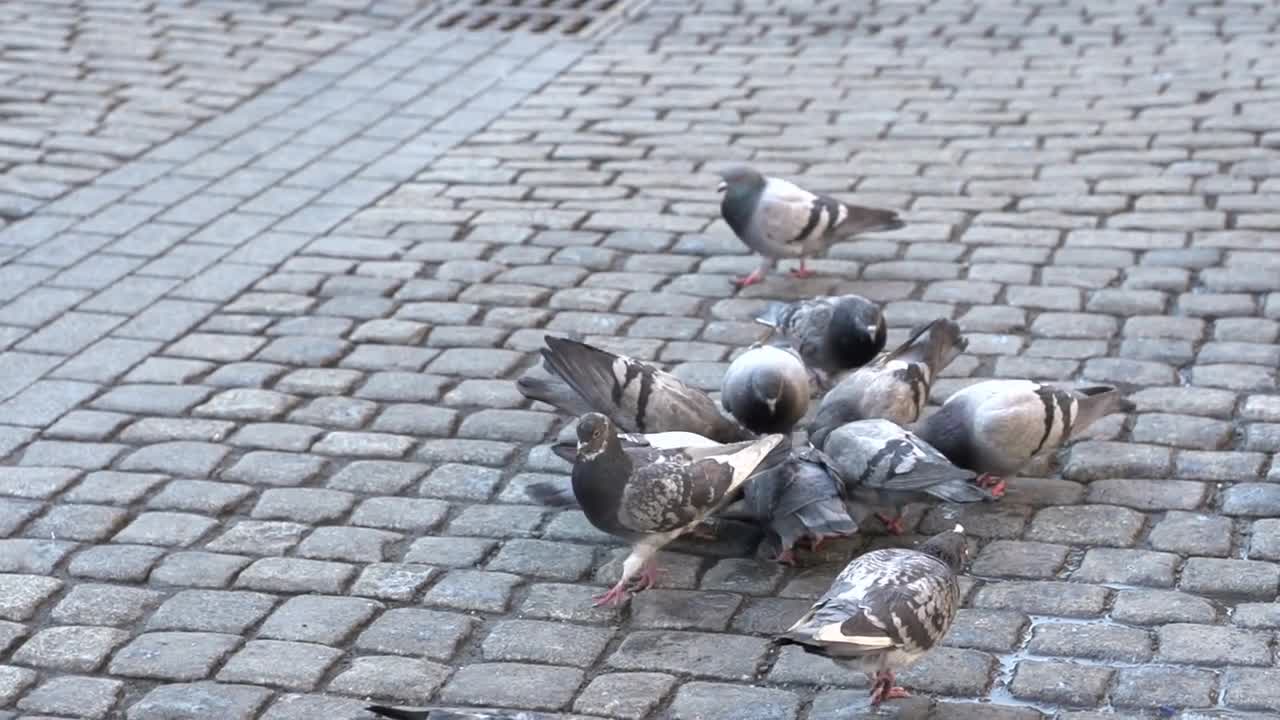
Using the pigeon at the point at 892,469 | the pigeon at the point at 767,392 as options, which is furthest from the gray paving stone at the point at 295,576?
the pigeon at the point at 892,469

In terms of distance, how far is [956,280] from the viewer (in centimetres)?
734

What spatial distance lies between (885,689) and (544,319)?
10.0 feet

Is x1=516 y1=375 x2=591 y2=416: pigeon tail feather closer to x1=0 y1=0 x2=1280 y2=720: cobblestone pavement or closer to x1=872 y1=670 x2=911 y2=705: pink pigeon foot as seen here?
x1=0 y1=0 x2=1280 y2=720: cobblestone pavement

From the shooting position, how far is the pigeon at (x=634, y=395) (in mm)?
5500

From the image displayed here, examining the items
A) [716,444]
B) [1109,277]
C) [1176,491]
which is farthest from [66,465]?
[1109,277]

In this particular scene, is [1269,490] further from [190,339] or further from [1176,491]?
[190,339]

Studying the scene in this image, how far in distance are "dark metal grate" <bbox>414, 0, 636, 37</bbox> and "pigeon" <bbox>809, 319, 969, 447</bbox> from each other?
19.2ft

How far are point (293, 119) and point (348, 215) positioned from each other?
1516 mm

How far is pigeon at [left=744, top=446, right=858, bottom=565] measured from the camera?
4973 mm

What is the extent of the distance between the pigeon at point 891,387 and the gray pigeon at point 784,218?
1458 millimetres

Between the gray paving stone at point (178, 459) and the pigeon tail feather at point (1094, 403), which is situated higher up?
the pigeon tail feather at point (1094, 403)

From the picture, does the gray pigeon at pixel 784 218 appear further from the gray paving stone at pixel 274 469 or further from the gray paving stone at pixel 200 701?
the gray paving stone at pixel 200 701

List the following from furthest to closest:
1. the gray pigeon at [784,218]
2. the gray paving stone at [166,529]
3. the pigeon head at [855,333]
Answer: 1. the gray pigeon at [784,218]
2. the pigeon head at [855,333]
3. the gray paving stone at [166,529]

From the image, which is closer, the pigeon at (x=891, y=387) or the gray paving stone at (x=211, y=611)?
the gray paving stone at (x=211, y=611)
